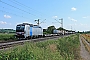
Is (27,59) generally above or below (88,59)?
above

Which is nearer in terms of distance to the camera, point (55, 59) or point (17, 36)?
point (55, 59)

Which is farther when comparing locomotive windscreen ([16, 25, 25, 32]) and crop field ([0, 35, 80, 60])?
locomotive windscreen ([16, 25, 25, 32])

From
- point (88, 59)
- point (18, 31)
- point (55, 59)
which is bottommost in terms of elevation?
point (88, 59)

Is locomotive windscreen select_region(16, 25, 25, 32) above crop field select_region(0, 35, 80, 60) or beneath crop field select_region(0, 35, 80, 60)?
above

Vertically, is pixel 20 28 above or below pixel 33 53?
above

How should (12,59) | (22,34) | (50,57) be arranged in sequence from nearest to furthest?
1. (12,59)
2. (50,57)
3. (22,34)

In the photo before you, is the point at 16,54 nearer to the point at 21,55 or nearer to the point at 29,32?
the point at 21,55

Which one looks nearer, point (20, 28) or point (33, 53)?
point (33, 53)

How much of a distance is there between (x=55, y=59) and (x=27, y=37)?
3061cm

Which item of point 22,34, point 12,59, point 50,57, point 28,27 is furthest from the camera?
point 28,27

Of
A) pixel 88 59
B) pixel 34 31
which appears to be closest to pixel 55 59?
pixel 88 59

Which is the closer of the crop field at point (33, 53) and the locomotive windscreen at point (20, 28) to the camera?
the crop field at point (33, 53)

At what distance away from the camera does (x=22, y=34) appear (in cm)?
4072

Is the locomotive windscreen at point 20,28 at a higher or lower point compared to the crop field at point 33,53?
higher
